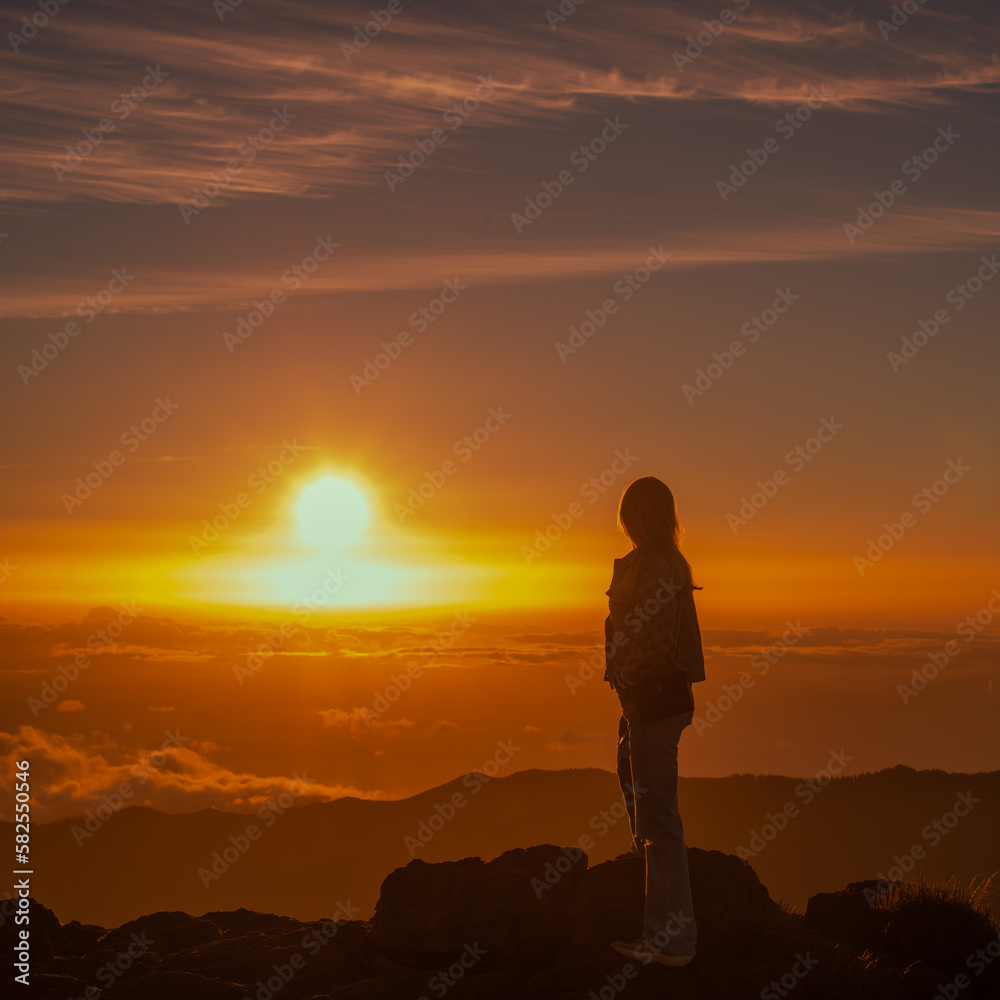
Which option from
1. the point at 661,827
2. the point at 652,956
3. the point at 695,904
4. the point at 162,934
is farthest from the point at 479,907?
the point at 162,934

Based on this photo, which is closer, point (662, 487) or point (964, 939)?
point (662, 487)

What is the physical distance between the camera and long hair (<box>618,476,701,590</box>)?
7730mm

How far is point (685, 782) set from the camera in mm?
169000

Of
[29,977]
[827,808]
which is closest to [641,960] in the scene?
[29,977]

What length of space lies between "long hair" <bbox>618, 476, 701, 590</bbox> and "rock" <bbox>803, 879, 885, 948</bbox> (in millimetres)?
4753

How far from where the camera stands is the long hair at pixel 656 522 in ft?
25.4

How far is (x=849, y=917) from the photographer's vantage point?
10531 millimetres

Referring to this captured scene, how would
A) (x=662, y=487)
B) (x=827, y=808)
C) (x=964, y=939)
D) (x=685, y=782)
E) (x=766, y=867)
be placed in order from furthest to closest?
(x=685, y=782)
(x=827, y=808)
(x=766, y=867)
(x=964, y=939)
(x=662, y=487)

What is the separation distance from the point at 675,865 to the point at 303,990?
12.8 ft

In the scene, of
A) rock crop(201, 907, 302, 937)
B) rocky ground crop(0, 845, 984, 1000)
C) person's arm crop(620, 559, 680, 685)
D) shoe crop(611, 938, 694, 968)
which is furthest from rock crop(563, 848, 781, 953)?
rock crop(201, 907, 302, 937)

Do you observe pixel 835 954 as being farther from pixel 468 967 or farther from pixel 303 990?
pixel 303 990

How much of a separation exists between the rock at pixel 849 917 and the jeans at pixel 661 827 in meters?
3.05

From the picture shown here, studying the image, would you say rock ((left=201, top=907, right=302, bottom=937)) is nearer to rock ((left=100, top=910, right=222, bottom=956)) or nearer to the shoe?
rock ((left=100, top=910, right=222, bottom=956))

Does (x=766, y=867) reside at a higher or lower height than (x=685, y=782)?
lower
